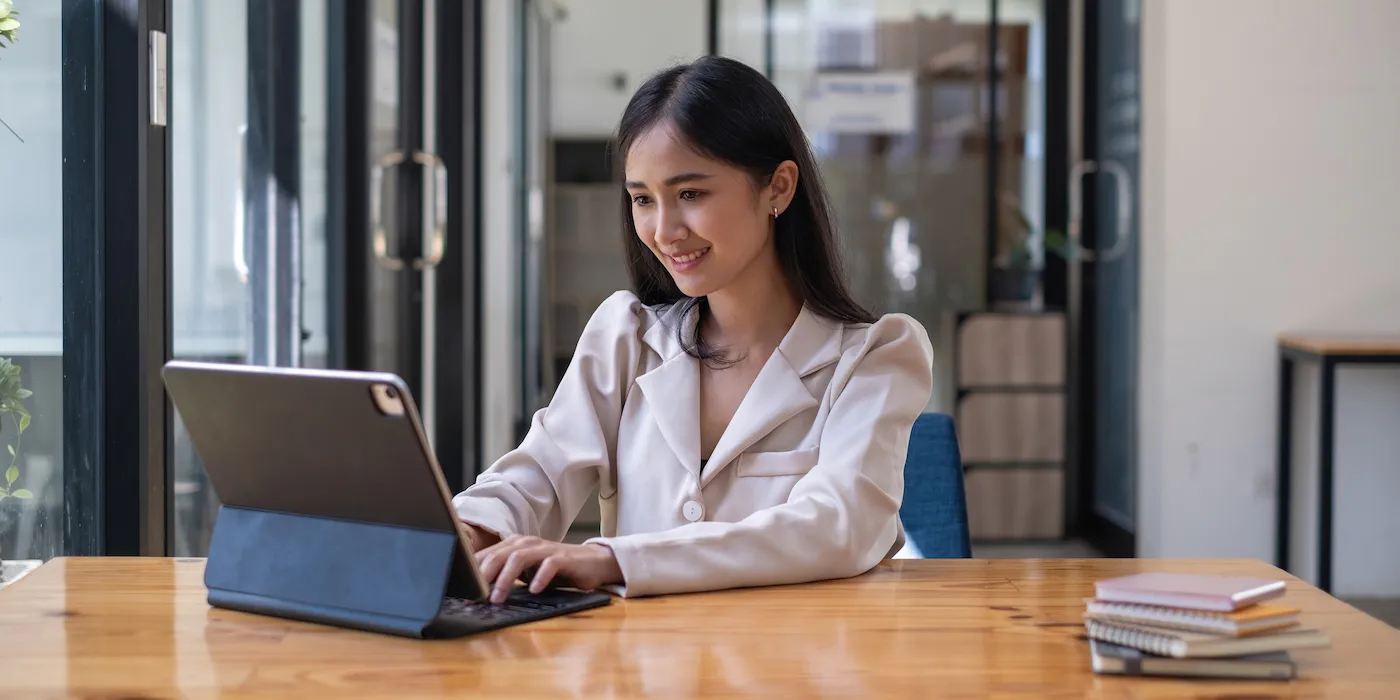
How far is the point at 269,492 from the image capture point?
51.6 inches

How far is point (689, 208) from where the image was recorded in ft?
5.60

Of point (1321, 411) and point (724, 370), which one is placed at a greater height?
point (724, 370)

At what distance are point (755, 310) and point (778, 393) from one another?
0.17m

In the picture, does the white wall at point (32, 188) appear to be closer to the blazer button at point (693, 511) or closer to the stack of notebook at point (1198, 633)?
the blazer button at point (693, 511)

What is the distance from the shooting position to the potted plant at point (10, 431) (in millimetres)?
1729

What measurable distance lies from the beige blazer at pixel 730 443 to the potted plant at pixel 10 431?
0.57 metres

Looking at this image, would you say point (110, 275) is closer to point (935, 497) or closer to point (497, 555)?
point (497, 555)

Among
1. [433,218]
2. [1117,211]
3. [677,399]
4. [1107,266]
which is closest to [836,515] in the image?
[677,399]

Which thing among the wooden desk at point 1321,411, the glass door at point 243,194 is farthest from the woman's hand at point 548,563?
the wooden desk at point 1321,411

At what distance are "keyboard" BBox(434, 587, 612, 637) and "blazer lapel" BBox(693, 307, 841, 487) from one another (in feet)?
1.27

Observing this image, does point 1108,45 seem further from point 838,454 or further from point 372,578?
point 372,578

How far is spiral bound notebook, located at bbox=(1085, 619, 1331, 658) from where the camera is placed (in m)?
1.10

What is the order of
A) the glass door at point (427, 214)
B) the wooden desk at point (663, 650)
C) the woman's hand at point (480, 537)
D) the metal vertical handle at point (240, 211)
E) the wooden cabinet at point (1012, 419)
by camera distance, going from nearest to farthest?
1. the wooden desk at point (663, 650)
2. the woman's hand at point (480, 537)
3. the metal vertical handle at point (240, 211)
4. the glass door at point (427, 214)
5. the wooden cabinet at point (1012, 419)

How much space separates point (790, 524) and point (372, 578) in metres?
0.44
